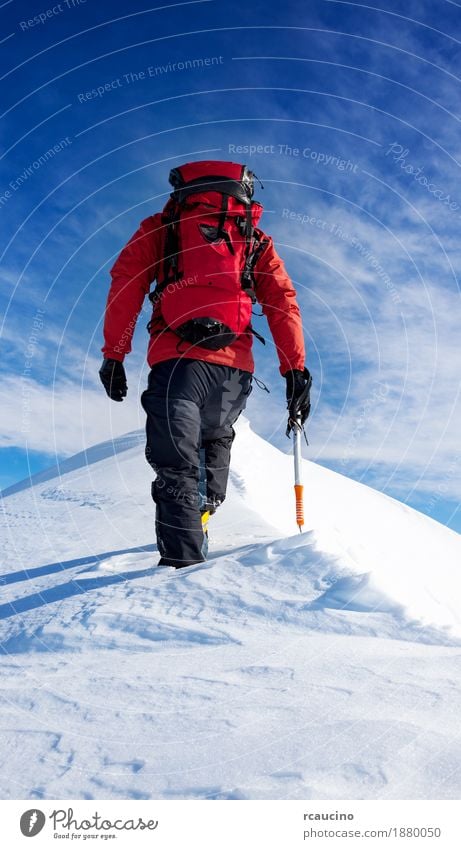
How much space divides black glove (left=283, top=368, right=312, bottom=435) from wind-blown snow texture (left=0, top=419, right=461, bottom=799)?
120 centimetres

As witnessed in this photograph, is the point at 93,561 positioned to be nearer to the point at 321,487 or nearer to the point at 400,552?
the point at 400,552

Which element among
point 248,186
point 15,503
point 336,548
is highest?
point 248,186

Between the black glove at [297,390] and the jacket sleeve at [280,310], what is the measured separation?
0.22 feet

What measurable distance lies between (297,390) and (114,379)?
165cm

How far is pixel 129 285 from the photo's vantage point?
188 inches

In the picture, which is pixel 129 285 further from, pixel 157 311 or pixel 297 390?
pixel 297 390

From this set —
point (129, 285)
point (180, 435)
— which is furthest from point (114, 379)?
point (180, 435)

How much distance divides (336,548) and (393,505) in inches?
295

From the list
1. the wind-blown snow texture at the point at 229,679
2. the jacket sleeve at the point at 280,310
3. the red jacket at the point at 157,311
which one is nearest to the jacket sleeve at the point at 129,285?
the red jacket at the point at 157,311

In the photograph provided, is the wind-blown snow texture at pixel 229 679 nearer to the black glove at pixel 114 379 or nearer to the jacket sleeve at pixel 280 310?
the black glove at pixel 114 379

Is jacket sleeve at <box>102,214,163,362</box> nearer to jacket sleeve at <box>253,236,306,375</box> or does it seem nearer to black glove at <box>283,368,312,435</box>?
jacket sleeve at <box>253,236,306,375</box>

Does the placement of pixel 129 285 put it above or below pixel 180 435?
above
